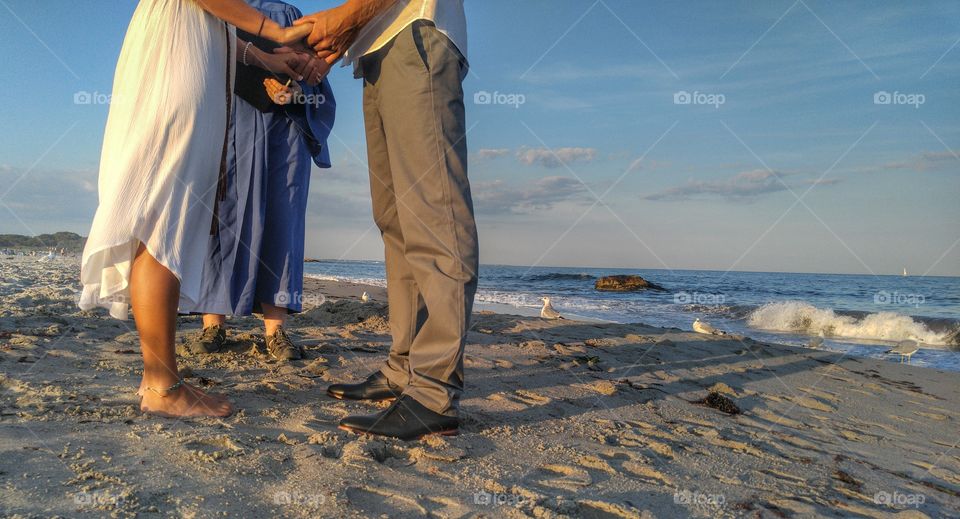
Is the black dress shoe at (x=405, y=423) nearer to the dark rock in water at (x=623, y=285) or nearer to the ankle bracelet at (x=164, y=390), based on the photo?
the ankle bracelet at (x=164, y=390)

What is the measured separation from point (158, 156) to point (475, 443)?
1.50 m

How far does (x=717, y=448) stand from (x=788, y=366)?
2.92 metres

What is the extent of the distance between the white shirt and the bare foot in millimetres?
1423

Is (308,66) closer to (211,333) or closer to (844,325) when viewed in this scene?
(211,333)

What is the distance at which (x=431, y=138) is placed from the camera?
1983 mm

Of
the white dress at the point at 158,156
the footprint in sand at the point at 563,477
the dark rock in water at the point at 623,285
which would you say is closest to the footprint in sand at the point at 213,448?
the white dress at the point at 158,156

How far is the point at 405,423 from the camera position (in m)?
1.92

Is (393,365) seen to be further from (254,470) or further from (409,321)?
(254,470)

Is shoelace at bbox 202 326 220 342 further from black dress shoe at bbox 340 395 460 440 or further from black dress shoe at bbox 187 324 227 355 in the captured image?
black dress shoe at bbox 340 395 460 440

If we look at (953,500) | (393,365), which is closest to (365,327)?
Result: (393,365)

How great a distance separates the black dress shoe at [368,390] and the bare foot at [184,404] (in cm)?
47

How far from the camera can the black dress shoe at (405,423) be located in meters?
1.91

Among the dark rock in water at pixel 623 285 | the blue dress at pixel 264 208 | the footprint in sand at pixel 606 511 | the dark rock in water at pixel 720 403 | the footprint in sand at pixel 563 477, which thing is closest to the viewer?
the footprint in sand at pixel 606 511

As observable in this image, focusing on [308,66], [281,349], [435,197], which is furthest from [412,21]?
[281,349]
